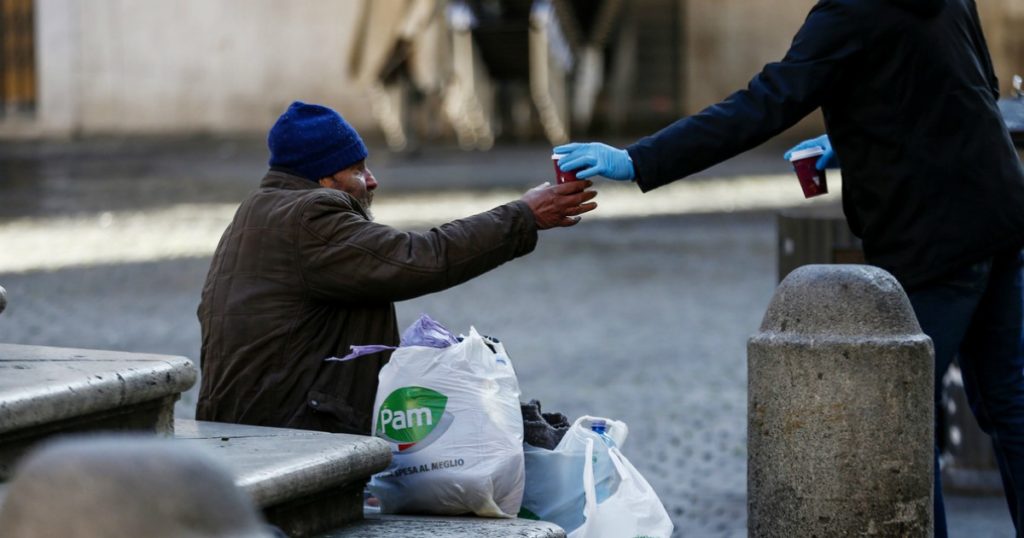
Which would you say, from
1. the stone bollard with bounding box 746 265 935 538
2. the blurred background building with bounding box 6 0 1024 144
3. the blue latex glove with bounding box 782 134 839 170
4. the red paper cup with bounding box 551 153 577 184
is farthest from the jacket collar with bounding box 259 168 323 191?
the blurred background building with bounding box 6 0 1024 144

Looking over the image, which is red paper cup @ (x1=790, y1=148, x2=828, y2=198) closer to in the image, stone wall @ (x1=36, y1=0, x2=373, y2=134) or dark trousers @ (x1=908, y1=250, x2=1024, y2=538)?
dark trousers @ (x1=908, y1=250, x2=1024, y2=538)

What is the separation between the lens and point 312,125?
3990mm

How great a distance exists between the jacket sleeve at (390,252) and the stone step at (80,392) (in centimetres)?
39

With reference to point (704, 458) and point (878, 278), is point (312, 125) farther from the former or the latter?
point (704, 458)

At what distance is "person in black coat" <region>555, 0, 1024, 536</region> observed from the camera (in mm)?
3855

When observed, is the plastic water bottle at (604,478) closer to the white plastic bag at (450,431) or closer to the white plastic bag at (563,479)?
the white plastic bag at (563,479)

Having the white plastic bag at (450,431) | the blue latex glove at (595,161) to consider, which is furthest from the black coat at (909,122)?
the white plastic bag at (450,431)

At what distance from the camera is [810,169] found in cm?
435

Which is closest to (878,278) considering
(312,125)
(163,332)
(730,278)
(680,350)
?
(312,125)

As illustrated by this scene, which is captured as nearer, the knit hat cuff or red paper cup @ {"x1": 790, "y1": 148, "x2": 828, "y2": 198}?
the knit hat cuff

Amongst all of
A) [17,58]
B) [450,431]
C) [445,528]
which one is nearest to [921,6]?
[450,431]

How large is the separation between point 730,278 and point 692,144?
7.15 metres

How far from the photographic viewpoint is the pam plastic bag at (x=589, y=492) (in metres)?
3.76

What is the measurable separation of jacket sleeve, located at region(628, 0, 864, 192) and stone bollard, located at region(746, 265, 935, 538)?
0.43m
